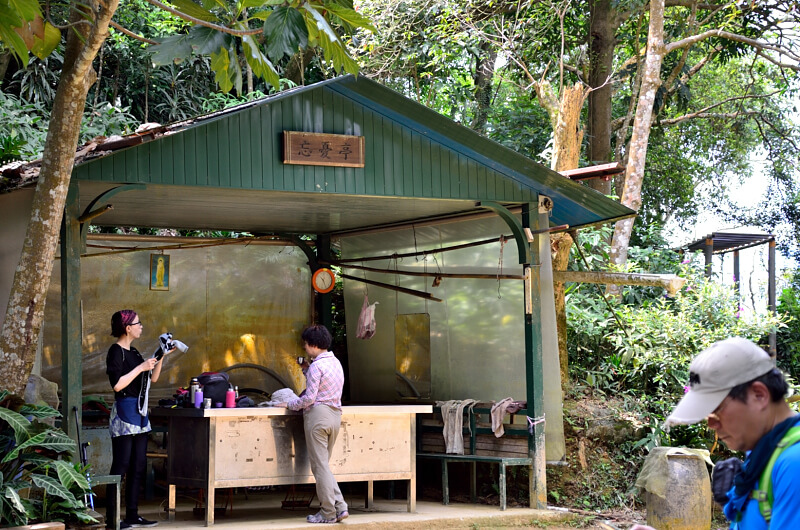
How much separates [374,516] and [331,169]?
3.12 metres

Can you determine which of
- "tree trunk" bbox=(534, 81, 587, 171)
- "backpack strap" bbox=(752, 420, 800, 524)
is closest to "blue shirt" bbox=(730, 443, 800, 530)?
"backpack strap" bbox=(752, 420, 800, 524)

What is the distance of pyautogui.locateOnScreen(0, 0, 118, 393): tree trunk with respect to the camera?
644cm

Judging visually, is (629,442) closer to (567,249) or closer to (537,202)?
(567,249)

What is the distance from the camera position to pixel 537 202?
30.2 ft

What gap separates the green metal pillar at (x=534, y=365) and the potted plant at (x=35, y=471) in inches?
164

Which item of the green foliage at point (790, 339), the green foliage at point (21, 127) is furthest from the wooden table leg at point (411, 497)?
the green foliage at point (790, 339)

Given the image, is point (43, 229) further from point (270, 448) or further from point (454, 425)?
point (454, 425)

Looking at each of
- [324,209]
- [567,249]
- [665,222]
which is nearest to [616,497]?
[567,249]

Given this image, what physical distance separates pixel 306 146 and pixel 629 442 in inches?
199

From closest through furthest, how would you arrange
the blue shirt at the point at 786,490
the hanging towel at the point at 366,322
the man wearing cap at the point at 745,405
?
the blue shirt at the point at 786,490 → the man wearing cap at the point at 745,405 → the hanging towel at the point at 366,322

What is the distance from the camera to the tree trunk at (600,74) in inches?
625

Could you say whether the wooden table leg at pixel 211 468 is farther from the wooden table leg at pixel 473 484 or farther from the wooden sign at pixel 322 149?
the wooden table leg at pixel 473 484

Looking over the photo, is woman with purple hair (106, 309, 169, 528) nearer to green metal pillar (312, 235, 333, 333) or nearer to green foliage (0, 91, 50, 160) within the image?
green metal pillar (312, 235, 333, 333)

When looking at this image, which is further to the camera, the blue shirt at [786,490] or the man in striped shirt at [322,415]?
the man in striped shirt at [322,415]
